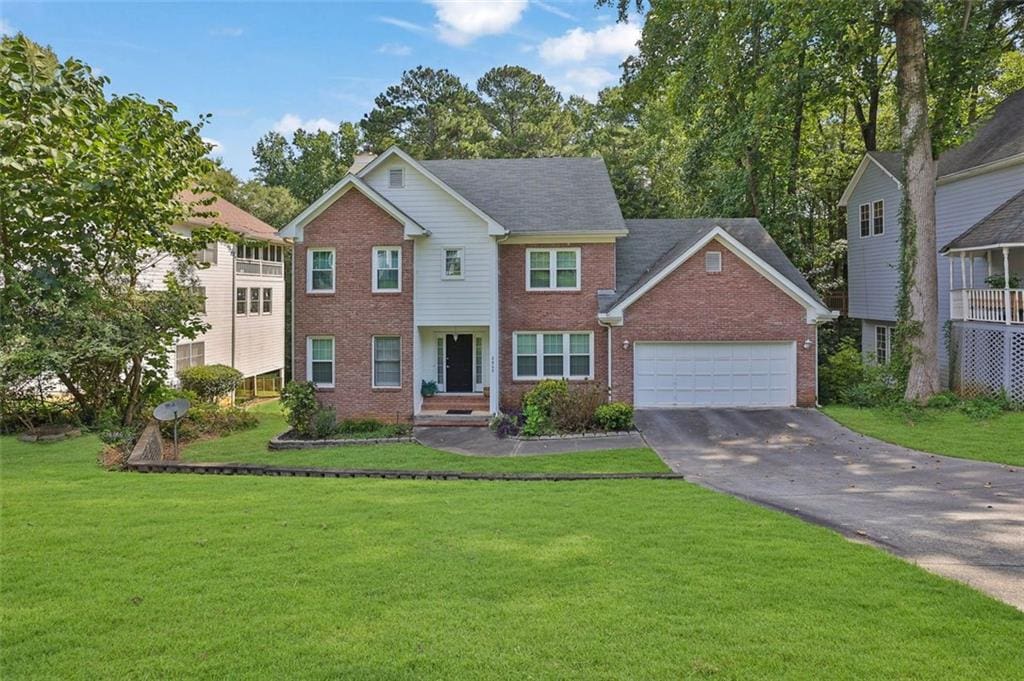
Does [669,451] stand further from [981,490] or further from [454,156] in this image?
[454,156]

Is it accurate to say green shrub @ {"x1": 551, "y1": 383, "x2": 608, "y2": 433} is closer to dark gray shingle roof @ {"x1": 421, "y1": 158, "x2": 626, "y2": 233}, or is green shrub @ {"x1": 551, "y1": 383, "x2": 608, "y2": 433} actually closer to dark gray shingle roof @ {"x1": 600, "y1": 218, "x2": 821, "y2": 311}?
dark gray shingle roof @ {"x1": 600, "y1": 218, "x2": 821, "y2": 311}

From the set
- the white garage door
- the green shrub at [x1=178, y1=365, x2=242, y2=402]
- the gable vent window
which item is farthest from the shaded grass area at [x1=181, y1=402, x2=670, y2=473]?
the green shrub at [x1=178, y1=365, x2=242, y2=402]

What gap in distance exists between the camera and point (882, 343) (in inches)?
967

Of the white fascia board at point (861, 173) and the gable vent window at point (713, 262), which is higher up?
the white fascia board at point (861, 173)

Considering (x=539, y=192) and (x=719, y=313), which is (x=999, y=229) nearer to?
(x=719, y=313)

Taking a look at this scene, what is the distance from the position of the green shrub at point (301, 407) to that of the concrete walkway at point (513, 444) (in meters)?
3.18

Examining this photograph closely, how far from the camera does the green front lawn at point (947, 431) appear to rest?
12914mm

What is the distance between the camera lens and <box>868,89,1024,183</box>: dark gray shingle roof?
1977 cm

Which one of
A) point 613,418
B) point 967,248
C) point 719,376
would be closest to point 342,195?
point 613,418

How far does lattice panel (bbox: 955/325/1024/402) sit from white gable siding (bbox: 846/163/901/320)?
368cm

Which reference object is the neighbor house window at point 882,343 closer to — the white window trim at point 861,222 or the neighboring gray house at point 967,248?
the neighboring gray house at point 967,248

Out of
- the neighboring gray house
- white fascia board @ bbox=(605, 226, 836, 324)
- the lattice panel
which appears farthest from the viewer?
white fascia board @ bbox=(605, 226, 836, 324)

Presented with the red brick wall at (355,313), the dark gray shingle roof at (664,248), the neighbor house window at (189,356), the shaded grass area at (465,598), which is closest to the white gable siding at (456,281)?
the red brick wall at (355,313)

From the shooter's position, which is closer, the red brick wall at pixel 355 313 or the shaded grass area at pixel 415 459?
the shaded grass area at pixel 415 459
